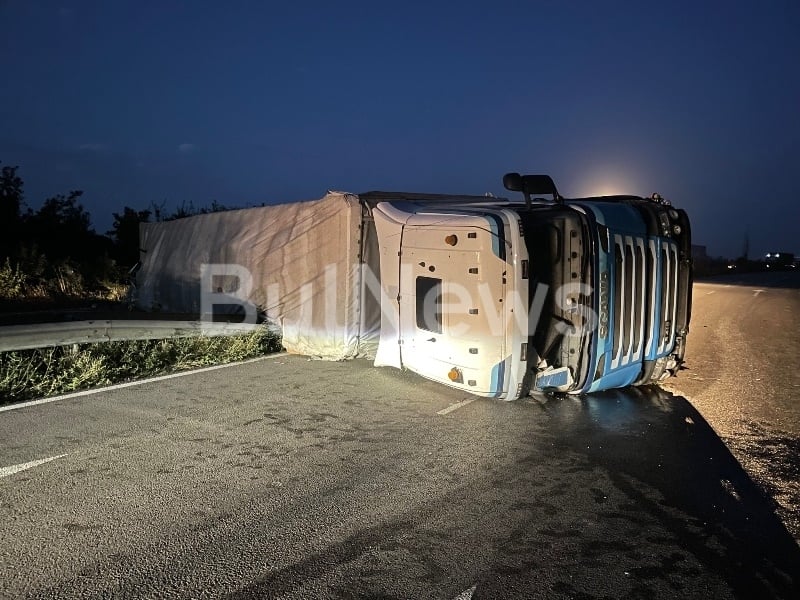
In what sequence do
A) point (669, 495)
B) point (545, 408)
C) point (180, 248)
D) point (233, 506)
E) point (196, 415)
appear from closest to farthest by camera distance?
point (233, 506) < point (669, 495) < point (196, 415) < point (545, 408) < point (180, 248)

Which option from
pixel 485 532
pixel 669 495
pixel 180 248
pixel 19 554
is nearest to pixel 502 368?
pixel 669 495

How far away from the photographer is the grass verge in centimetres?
671

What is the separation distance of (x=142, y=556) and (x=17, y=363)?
4.70 metres

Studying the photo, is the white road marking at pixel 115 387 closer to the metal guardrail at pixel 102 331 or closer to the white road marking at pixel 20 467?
the metal guardrail at pixel 102 331

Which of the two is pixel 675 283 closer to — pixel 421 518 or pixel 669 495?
pixel 669 495

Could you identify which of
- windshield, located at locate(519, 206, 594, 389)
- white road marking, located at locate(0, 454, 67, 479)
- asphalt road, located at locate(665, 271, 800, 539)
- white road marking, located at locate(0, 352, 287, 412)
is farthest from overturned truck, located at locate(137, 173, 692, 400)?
white road marking, located at locate(0, 454, 67, 479)

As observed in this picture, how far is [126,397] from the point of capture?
6.52 meters

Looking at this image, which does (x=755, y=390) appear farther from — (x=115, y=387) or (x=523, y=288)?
(x=115, y=387)

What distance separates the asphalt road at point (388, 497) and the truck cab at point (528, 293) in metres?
0.44

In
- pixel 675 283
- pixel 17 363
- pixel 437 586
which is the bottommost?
pixel 437 586

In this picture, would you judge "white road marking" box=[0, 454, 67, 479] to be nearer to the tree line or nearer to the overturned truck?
the overturned truck

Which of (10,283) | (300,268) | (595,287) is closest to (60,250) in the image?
(10,283)

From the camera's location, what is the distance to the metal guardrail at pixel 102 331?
22.1ft

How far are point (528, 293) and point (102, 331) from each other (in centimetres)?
536
